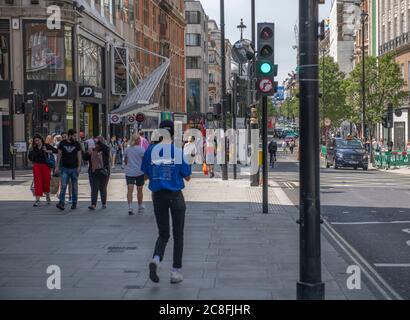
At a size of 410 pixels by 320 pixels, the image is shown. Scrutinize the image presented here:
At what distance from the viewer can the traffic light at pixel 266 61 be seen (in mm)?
14805

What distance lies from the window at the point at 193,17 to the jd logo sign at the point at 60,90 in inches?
2648

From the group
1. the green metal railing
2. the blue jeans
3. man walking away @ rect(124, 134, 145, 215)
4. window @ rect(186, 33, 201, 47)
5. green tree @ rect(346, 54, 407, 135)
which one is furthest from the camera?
window @ rect(186, 33, 201, 47)

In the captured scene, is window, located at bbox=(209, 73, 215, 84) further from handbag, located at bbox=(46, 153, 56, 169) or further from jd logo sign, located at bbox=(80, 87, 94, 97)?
handbag, located at bbox=(46, 153, 56, 169)

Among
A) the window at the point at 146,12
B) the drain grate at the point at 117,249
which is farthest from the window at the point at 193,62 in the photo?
the drain grate at the point at 117,249

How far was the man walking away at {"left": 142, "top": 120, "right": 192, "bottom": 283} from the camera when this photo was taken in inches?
345

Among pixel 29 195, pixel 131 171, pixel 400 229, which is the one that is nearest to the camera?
pixel 400 229

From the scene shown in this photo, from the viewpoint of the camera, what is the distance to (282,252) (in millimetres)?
11055

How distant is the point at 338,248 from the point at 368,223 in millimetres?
3670

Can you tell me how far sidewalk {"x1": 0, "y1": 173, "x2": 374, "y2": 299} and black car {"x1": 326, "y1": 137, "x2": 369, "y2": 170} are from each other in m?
22.6

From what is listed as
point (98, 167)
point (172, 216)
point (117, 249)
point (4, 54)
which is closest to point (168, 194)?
point (172, 216)

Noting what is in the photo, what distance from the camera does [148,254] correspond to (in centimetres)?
1088

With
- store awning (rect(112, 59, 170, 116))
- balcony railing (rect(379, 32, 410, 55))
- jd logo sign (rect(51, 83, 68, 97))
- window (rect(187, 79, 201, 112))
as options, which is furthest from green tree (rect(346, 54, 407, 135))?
window (rect(187, 79, 201, 112))

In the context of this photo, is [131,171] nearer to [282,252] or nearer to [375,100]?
[282,252]

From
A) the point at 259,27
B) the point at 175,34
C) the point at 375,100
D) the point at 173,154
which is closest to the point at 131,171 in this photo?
the point at 259,27
